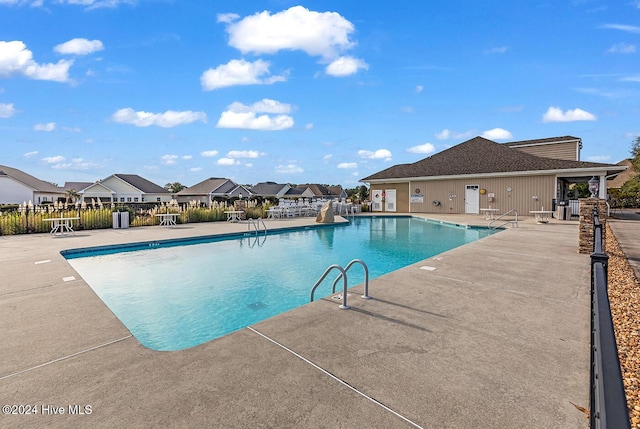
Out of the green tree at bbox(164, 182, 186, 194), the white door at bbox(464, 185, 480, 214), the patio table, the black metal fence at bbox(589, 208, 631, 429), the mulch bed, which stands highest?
the green tree at bbox(164, 182, 186, 194)

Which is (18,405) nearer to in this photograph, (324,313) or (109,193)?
(324,313)

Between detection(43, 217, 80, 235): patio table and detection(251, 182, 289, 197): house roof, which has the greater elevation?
detection(251, 182, 289, 197): house roof

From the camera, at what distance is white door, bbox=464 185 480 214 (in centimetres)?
2130

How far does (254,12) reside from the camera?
38.7 feet

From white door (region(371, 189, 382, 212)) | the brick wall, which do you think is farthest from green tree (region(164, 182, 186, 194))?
the brick wall

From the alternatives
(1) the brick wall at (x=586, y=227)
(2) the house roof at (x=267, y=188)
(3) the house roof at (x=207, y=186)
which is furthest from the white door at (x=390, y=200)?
(2) the house roof at (x=267, y=188)

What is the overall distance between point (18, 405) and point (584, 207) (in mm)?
9501

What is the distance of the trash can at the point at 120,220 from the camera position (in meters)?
13.3

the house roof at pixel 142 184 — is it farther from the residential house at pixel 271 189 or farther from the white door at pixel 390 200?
the white door at pixel 390 200

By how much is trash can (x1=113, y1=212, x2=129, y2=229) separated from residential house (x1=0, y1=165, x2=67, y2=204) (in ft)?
74.9

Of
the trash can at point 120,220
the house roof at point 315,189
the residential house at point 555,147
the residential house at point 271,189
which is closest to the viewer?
the trash can at point 120,220

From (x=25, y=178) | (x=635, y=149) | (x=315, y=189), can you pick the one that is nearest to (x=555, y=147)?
(x=635, y=149)

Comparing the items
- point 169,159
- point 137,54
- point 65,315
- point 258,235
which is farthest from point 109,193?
point 65,315

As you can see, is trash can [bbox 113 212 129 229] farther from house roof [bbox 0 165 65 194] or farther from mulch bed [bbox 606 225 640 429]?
house roof [bbox 0 165 65 194]
